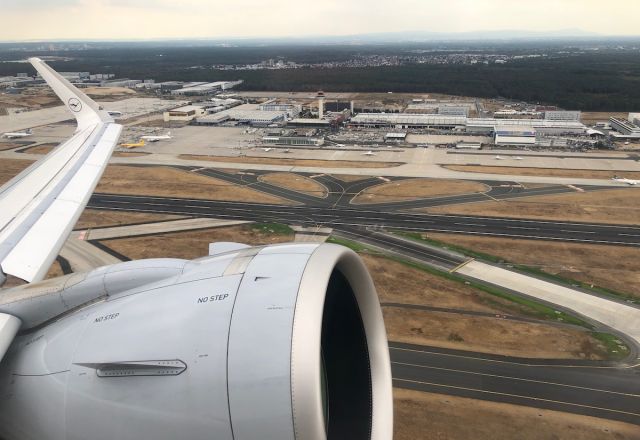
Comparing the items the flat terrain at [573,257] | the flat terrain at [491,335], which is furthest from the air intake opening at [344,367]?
the flat terrain at [573,257]

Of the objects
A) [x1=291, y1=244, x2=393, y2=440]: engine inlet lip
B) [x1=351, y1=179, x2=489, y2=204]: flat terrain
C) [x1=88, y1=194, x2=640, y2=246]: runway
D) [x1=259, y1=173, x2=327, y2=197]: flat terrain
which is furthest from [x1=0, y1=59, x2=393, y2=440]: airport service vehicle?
[x1=259, y1=173, x2=327, y2=197]: flat terrain

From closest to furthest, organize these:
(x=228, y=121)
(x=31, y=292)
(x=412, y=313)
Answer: (x=31, y=292) → (x=412, y=313) → (x=228, y=121)

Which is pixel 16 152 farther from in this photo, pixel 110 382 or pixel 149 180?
pixel 110 382

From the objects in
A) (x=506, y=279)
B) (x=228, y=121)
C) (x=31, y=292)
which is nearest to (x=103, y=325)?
(x=31, y=292)

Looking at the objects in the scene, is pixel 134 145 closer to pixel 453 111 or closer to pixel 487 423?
pixel 453 111

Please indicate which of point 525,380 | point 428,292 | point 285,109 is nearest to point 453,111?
point 285,109

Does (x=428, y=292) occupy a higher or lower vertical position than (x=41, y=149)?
lower
